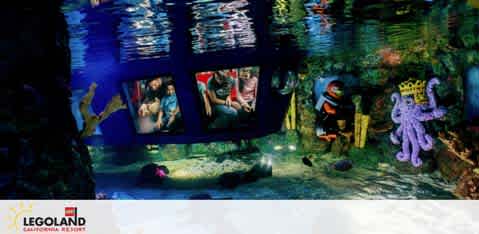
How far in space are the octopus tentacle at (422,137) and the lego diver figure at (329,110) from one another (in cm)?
39

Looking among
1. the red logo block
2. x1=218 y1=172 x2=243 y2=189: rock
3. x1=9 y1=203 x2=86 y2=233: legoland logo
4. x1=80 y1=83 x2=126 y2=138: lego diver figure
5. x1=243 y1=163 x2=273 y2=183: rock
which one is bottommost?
x1=9 y1=203 x2=86 y2=233: legoland logo

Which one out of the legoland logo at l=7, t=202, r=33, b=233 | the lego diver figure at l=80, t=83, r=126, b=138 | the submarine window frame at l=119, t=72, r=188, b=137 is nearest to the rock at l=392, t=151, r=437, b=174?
the submarine window frame at l=119, t=72, r=188, b=137

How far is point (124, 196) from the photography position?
225 cm

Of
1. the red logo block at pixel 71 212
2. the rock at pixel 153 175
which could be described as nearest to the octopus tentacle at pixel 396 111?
the rock at pixel 153 175

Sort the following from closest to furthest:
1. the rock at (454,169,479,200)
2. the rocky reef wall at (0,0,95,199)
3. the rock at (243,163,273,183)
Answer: the rock at (454,169,479,200), the rock at (243,163,273,183), the rocky reef wall at (0,0,95,199)

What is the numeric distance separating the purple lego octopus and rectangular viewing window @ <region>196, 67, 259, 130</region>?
0.74 meters

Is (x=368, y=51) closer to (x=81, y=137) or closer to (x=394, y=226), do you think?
(x=394, y=226)

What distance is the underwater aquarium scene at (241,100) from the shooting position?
2.08 metres

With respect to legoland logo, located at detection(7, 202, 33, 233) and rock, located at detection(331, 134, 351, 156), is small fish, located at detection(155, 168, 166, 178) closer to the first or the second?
legoland logo, located at detection(7, 202, 33, 233)

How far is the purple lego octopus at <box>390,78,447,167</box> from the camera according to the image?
2.07 meters

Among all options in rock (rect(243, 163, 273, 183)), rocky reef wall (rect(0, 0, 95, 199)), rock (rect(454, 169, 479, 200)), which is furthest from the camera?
rocky reef wall (rect(0, 0, 95, 199))

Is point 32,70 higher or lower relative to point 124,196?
higher

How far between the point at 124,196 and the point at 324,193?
110 cm

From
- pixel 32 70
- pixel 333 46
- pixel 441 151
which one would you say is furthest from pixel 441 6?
pixel 32 70
